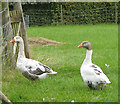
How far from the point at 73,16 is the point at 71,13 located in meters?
0.30

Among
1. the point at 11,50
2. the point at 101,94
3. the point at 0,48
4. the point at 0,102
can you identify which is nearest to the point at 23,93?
the point at 0,102

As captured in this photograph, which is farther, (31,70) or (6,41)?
(6,41)

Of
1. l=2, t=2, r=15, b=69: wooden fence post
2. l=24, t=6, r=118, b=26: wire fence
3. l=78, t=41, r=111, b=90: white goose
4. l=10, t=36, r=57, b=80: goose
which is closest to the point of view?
l=78, t=41, r=111, b=90: white goose

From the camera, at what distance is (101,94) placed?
5.88 m

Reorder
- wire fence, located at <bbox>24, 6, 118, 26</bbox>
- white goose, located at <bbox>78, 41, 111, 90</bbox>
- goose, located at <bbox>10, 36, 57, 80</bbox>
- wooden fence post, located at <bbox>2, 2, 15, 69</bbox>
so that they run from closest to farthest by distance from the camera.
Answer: white goose, located at <bbox>78, 41, 111, 90</bbox>, goose, located at <bbox>10, 36, 57, 80</bbox>, wooden fence post, located at <bbox>2, 2, 15, 69</bbox>, wire fence, located at <bbox>24, 6, 118, 26</bbox>

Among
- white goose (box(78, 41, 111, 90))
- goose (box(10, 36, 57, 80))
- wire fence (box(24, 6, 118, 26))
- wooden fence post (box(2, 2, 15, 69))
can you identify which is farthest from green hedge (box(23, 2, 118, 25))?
white goose (box(78, 41, 111, 90))

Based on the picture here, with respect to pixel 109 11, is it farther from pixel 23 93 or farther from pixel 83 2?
pixel 23 93

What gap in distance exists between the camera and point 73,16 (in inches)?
976

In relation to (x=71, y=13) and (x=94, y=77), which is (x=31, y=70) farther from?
(x=71, y=13)

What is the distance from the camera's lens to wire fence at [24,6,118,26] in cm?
2483

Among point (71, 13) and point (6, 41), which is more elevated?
point (6, 41)

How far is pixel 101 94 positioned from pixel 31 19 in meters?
20.1

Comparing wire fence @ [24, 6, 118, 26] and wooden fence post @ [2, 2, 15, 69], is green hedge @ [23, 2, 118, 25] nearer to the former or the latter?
wire fence @ [24, 6, 118, 26]

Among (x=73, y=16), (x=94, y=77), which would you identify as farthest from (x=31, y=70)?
(x=73, y=16)
